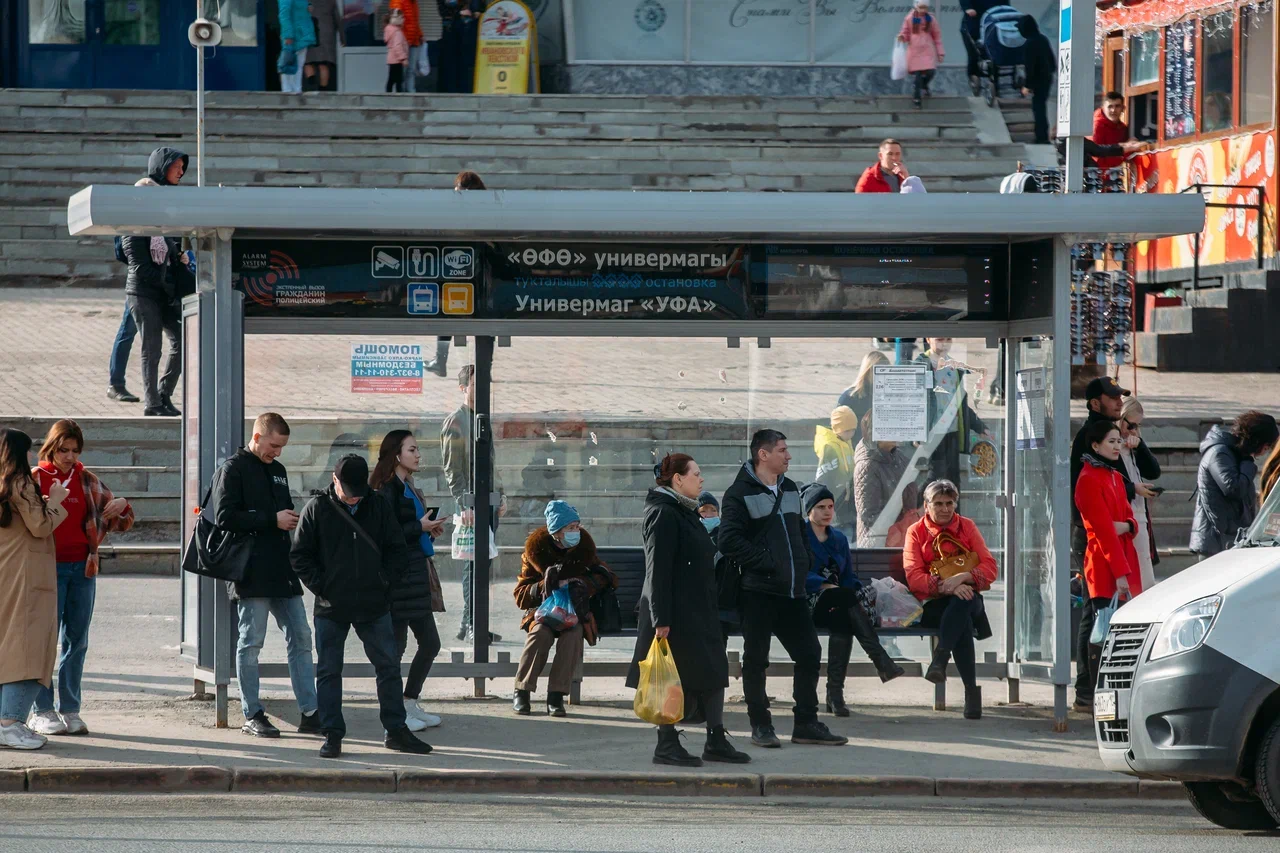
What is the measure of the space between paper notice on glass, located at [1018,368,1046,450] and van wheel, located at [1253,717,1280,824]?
3.22 metres

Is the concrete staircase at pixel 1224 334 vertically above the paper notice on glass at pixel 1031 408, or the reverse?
the concrete staircase at pixel 1224 334

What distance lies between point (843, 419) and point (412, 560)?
3.01m

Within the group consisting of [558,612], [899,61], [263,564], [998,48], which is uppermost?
[998,48]

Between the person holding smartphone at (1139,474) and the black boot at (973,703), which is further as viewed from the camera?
the person holding smartphone at (1139,474)

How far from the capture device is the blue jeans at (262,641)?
9031 mm

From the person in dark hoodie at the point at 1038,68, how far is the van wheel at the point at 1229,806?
59.6 feet

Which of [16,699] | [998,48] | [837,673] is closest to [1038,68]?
[998,48]

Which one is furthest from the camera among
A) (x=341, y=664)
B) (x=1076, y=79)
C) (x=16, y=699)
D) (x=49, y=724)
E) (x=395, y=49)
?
(x=395, y=49)

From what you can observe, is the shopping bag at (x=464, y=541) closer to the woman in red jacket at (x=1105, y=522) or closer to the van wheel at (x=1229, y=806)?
the woman in red jacket at (x=1105, y=522)

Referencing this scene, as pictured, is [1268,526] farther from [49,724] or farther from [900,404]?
[49,724]

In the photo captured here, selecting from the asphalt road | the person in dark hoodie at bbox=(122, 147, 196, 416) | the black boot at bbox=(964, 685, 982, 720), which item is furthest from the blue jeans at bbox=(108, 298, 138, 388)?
the black boot at bbox=(964, 685, 982, 720)

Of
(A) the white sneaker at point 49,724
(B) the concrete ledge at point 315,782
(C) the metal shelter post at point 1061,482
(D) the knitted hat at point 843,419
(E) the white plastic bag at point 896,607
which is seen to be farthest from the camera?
(D) the knitted hat at point 843,419

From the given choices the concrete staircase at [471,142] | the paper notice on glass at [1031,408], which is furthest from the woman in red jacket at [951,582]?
the concrete staircase at [471,142]

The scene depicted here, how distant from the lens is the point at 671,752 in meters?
8.51
